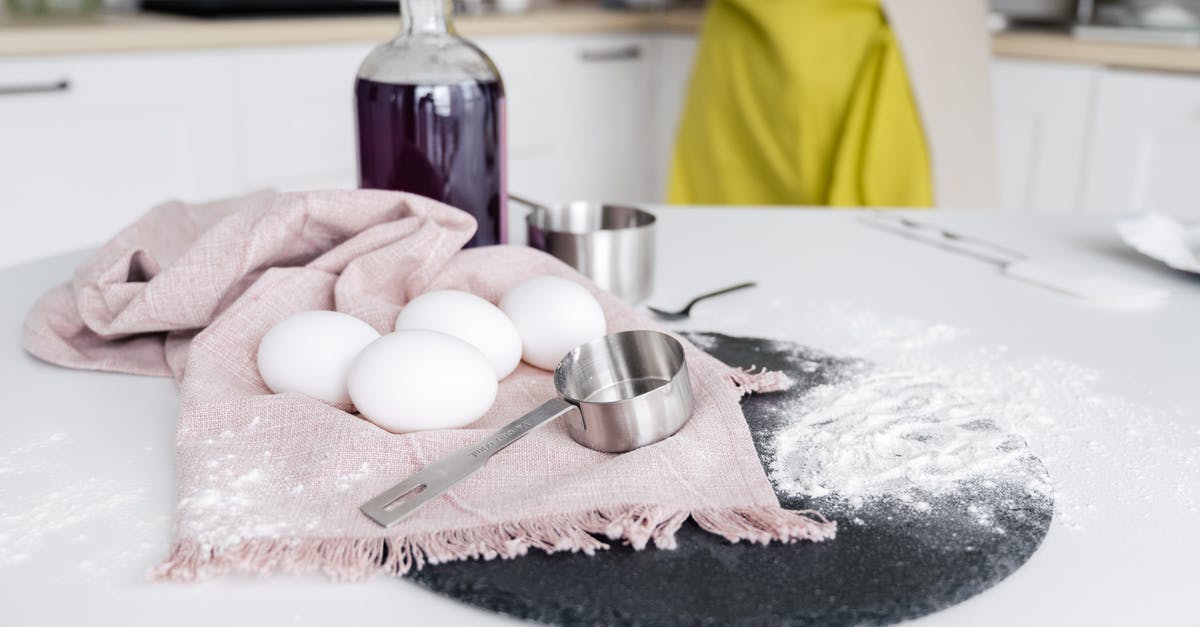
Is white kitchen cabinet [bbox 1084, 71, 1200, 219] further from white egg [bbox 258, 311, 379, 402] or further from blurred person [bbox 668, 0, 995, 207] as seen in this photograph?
white egg [bbox 258, 311, 379, 402]

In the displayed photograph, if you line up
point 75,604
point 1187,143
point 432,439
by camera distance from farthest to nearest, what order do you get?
point 1187,143
point 432,439
point 75,604

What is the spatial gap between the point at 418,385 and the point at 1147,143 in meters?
2.18

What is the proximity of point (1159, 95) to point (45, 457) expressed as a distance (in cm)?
232

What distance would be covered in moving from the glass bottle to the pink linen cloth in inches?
2.0

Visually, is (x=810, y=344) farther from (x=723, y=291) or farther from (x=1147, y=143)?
(x=1147, y=143)

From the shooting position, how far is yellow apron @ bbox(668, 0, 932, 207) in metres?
1.66

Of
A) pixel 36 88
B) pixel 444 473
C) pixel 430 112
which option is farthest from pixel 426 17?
pixel 36 88

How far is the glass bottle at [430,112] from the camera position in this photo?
84cm

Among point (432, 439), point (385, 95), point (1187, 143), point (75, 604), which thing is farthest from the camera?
point (1187, 143)

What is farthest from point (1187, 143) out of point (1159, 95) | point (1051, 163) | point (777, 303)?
point (777, 303)

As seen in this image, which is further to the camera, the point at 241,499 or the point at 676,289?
the point at 676,289

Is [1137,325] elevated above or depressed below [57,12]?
below

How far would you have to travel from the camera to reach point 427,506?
1.79ft

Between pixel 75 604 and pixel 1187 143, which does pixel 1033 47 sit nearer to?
pixel 1187 143
